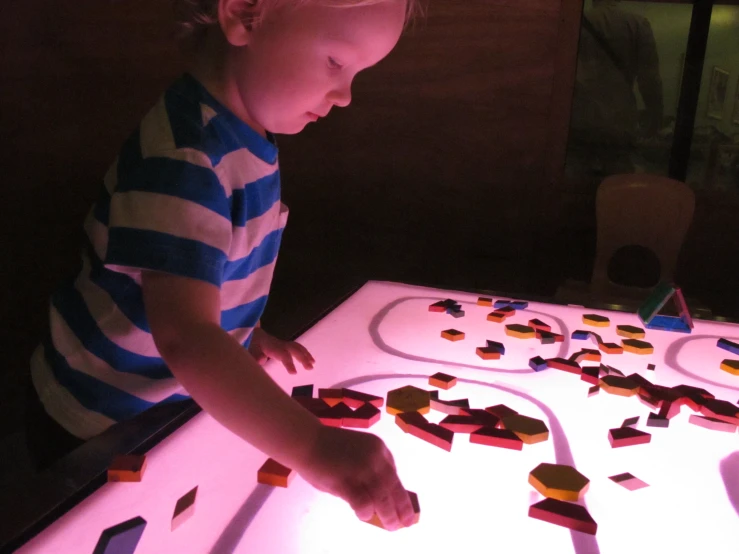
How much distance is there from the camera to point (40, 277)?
2650mm

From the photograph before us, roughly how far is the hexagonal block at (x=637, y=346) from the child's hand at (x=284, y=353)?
54 cm

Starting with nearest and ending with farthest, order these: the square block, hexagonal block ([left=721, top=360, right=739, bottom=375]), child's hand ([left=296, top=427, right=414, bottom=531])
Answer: child's hand ([left=296, top=427, right=414, bottom=531]), the square block, hexagonal block ([left=721, top=360, right=739, bottom=375])

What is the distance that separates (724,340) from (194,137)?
3.19 feet

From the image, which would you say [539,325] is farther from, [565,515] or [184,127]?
[184,127]

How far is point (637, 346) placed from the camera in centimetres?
107

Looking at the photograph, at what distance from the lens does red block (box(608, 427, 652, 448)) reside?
0.77 meters

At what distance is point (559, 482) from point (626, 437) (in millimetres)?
158

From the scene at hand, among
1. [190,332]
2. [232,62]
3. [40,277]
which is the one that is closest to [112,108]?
[40,277]

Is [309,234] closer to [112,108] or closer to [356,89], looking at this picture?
[356,89]

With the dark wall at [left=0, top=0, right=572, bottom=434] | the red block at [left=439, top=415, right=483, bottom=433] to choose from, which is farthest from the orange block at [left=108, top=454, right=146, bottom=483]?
the dark wall at [left=0, top=0, right=572, bottom=434]

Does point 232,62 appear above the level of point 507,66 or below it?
above

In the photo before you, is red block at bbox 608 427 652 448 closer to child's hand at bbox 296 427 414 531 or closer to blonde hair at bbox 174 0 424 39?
child's hand at bbox 296 427 414 531

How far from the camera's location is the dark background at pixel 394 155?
2.27 metres

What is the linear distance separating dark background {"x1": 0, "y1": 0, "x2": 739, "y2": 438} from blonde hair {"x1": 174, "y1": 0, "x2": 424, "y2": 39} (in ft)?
5.02
